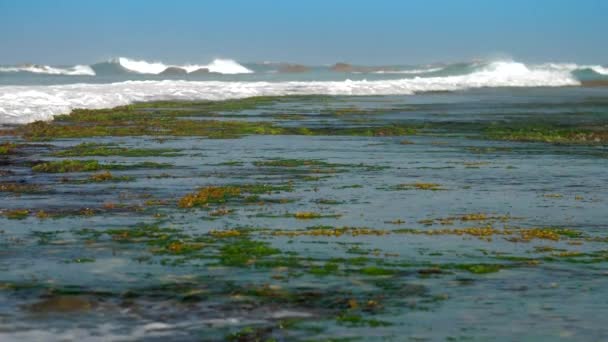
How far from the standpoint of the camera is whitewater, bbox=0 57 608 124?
128ft

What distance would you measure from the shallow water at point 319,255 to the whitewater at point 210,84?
50.1 ft

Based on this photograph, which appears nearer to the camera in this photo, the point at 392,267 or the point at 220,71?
the point at 392,267

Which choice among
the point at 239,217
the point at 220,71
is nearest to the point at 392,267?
the point at 239,217

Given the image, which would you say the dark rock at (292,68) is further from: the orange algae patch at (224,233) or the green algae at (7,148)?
the orange algae patch at (224,233)

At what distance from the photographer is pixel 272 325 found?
7965 millimetres

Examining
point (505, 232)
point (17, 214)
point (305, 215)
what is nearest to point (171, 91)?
point (17, 214)

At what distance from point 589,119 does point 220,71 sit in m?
97.4

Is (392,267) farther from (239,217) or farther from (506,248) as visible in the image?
(239,217)

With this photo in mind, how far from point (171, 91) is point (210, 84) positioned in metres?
12.9

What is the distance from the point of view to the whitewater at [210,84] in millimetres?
38938

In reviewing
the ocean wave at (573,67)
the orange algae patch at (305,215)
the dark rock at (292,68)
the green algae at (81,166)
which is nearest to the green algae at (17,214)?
the orange algae patch at (305,215)

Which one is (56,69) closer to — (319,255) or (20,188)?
(20,188)

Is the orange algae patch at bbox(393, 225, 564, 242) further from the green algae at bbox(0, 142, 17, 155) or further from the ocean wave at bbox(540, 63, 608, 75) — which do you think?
the ocean wave at bbox(540, 63, 608, 75)

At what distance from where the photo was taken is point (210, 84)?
6531cm
